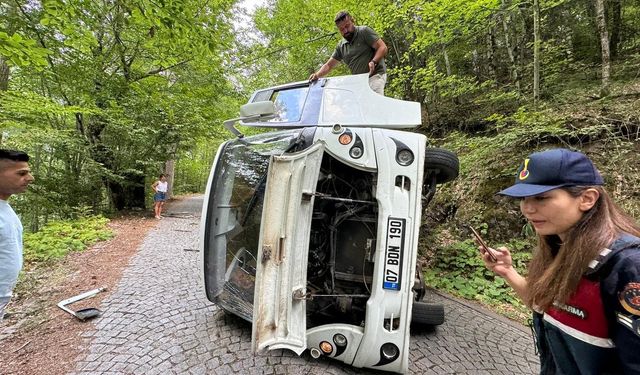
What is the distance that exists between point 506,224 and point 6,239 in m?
6.55

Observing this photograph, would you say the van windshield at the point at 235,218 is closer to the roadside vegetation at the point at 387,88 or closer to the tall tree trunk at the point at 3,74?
the roadside vegetation at the point at 387,88

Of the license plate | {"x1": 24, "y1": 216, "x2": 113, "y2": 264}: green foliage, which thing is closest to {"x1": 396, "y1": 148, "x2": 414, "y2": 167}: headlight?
the license plate

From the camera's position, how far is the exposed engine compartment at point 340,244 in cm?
252

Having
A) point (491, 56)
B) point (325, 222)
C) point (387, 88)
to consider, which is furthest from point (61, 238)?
point (491, 56)

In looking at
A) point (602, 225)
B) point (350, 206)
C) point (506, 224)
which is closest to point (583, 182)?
point (602, 225)

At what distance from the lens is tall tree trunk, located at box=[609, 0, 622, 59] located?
26.8ft

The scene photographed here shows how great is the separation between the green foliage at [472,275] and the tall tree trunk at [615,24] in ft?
25.9

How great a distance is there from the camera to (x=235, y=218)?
9.77ft

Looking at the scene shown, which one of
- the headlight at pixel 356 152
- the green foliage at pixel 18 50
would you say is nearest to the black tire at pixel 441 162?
the headlight at pixel 356 152

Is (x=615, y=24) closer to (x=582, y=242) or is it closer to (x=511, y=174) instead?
(x=511, y=174)

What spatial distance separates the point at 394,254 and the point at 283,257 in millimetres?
847

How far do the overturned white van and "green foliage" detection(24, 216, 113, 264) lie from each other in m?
Answer: 4.88

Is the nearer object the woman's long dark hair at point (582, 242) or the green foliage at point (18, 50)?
the woman's long dark hair at point (582, 242)

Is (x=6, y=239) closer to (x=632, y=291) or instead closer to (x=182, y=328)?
(x=182, y=328)
